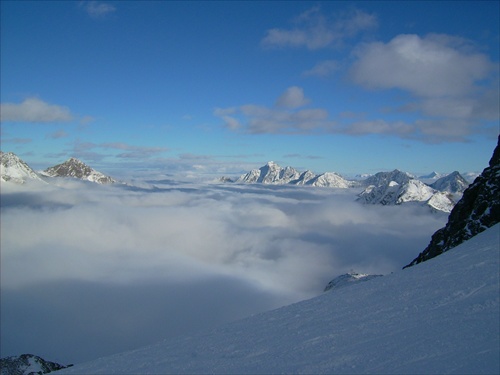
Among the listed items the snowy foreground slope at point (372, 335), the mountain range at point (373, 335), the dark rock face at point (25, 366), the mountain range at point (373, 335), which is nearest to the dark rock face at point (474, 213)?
the mountain range at point (373, 335)

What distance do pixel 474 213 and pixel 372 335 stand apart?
25424 millimetres

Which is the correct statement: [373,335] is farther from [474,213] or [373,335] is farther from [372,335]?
[474,213]

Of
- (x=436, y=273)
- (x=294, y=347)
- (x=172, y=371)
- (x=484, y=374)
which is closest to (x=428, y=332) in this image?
(x=484, y=374)

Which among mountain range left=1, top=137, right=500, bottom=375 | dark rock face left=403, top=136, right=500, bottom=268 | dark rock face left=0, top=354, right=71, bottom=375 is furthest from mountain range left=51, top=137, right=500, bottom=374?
dark rock face left=0, top=354, right=71, bottom=375

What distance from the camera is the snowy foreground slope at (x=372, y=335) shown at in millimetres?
7113

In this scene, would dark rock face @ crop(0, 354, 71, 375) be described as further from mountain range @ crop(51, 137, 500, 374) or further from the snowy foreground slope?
mountain range @ crop(51, 137, 500, 374)

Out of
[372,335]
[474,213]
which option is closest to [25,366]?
[372,335]

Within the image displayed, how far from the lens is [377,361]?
739cm

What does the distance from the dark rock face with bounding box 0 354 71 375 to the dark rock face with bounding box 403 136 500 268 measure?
2258 inches

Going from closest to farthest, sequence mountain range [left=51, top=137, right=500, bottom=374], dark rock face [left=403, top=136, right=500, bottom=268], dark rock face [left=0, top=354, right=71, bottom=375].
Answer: mountain range [left=51, top=137, right=500, bottom=374], dark rock face [left=403, top=136, right=500, bottom=268], dark rock face [left=0, top=354, right=71, bottom=375]

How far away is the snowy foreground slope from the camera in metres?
7.11

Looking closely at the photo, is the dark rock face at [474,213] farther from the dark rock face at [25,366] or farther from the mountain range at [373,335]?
the dark rock face at [25,366]

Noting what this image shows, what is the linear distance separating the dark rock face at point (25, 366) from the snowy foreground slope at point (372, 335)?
51.5m

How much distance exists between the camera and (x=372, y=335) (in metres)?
8.91
